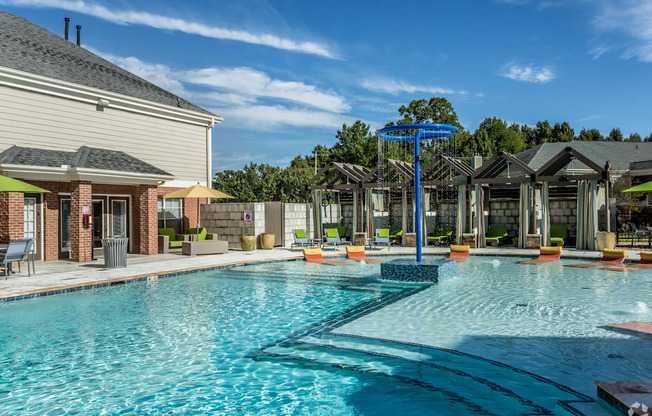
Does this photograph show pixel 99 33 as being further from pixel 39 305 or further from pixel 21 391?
pixel 21 391

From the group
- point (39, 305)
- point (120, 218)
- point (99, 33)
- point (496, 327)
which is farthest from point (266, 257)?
point (99, 33)

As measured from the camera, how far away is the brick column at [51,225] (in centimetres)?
1483

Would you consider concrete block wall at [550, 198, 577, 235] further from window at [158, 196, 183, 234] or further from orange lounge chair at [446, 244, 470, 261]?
window at [158, 196, 183, 234]

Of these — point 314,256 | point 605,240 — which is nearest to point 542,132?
point 605,240

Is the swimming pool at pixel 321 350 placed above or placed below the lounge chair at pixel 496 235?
below

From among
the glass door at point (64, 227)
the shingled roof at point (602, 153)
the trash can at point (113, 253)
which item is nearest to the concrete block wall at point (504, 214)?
the shingled roof at point (602, 153)

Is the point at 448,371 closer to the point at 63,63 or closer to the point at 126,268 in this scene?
the point at 126,268

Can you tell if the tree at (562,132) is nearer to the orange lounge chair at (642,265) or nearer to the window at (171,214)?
the orange lounge chair at (642,265)

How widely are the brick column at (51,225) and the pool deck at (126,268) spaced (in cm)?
57

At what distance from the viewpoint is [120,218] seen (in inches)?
680

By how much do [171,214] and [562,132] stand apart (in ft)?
166

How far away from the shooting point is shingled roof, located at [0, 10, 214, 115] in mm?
15891

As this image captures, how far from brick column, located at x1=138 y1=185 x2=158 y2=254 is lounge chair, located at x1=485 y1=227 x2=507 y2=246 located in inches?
514

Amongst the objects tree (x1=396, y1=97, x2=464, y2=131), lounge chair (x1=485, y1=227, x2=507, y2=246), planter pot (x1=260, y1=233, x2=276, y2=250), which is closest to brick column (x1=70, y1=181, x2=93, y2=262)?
planter pot (x1=260, y1=233, x2=276, y2=250)
